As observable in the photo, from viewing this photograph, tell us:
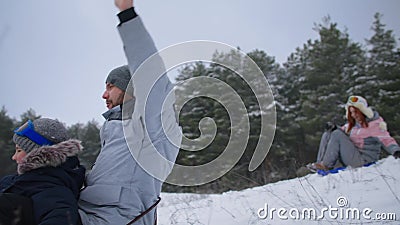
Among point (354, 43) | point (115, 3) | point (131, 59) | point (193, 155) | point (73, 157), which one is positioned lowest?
point (193, 155)

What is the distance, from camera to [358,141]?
516cm

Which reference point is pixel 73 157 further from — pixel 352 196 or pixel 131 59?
pixel 352 196

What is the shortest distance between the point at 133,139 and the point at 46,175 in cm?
42

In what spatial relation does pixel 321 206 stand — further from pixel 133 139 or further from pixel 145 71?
pixel 145 71

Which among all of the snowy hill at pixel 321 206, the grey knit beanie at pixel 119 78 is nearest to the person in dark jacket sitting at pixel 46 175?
the grey knit beanie at pixel 119 78

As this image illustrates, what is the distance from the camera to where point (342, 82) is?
16047 millimetres

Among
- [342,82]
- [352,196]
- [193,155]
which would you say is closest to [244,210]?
[352,196]

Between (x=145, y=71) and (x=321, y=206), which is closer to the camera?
(x=145, y=71)

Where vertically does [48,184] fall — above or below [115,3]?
below

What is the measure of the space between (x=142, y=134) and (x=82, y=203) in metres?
0.46

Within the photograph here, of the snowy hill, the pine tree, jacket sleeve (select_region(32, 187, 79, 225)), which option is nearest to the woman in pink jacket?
the snowy hill
